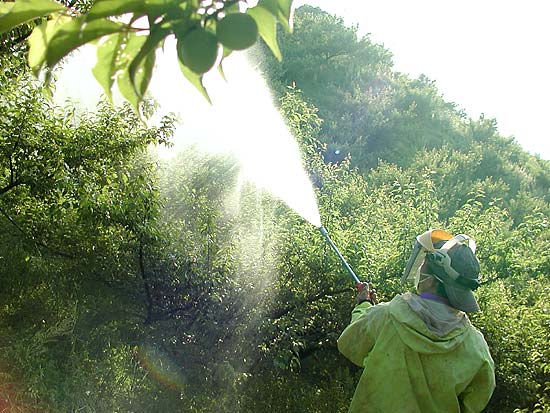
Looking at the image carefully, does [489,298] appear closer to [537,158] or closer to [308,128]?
[308,128]

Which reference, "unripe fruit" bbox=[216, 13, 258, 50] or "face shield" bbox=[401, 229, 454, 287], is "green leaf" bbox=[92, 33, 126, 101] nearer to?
"unripe fruit" bbox=[216, 13, 258, 50]

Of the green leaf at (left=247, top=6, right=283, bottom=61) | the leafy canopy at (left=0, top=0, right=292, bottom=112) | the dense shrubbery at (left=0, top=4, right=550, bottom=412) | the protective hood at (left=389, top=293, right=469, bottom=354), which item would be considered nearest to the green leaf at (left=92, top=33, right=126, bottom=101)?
the leafy canopy at (left=0, top=0, right=292, bottom=112)

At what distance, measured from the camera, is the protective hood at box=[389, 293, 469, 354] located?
2.16 meters

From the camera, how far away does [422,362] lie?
2.19 metres

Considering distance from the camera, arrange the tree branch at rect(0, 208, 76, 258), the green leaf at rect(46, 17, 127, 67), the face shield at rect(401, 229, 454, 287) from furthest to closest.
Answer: the tree branch at rect(0, 208, 76, 258) < the face shield at rect(401, 229, 454, 287) < the green leaf at rect(46, 17, 127, 67)

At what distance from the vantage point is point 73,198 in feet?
14.6

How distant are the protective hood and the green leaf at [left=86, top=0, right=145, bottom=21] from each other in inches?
74.5

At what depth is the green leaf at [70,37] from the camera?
43cm

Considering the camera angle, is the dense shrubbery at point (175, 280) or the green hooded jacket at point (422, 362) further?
the dense shrubbery at point (175, 280)

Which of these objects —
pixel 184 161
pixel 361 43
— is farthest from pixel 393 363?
pixel 361 43

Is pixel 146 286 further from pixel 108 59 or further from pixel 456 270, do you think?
pixel 108 59

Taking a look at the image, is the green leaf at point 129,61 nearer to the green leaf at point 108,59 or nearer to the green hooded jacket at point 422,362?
the green leaf at point 108,59

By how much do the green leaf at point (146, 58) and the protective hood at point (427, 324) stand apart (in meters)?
1.85

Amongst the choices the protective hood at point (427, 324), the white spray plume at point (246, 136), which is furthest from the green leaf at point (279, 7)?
the white spray plume at point (246, 136)
